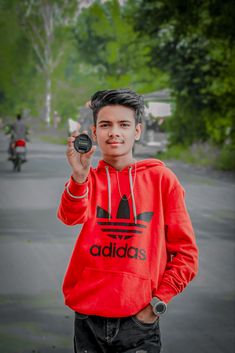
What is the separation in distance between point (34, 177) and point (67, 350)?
1487 centimetres

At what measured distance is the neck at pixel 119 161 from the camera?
3.02 m

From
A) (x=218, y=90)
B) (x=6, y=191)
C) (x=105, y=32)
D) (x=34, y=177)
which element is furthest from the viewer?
(x=105, y=32)

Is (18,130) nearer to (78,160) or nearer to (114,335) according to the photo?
(114,335)

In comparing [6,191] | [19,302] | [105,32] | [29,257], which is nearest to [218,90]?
[6,191]

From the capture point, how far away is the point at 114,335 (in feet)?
9.89

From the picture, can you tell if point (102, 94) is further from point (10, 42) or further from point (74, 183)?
point (10, 42)

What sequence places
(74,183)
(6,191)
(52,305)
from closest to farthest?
(74,183) < (52,305) < (6,191)

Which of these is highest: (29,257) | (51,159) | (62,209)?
(62,209)

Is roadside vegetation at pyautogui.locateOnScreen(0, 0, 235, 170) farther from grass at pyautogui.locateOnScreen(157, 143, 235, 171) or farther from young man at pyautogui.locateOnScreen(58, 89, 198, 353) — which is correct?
young man at pyautogui.locateOnScreen(58, 89, 198, 353)

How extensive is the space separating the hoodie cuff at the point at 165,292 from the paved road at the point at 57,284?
275cm

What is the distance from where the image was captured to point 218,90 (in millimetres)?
24625

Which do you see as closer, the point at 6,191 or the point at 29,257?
the point at 29,257

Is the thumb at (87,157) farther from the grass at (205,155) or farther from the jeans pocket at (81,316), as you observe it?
the grass at (205,155)

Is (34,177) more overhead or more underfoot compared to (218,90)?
more underfoot
